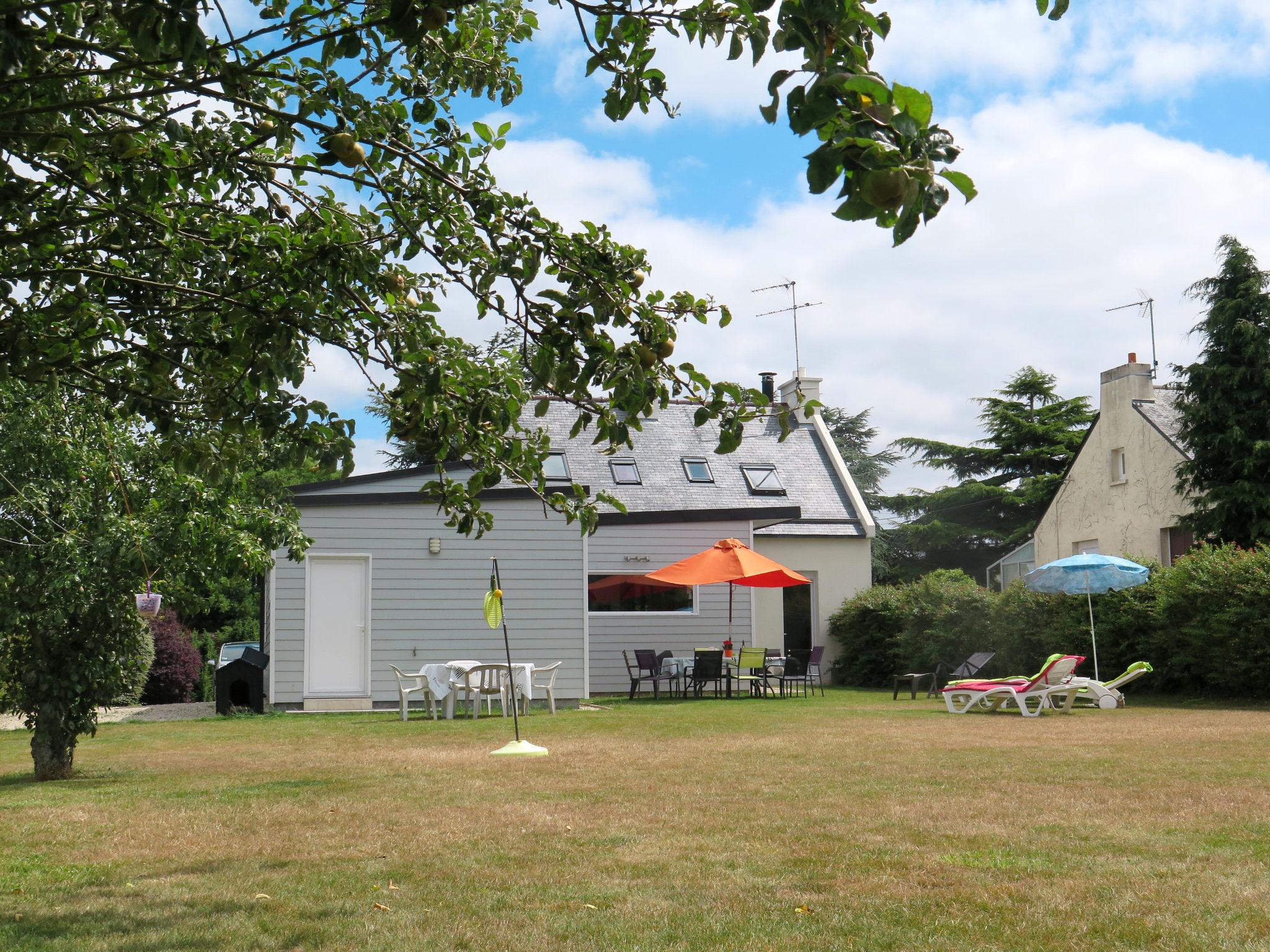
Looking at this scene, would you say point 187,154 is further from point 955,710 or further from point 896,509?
point 896,509

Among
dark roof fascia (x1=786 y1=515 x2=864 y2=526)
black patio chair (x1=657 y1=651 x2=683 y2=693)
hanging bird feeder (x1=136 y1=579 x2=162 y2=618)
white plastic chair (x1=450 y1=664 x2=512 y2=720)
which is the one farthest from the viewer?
dark roof fascia (x1=786 y1=515 x2=864 y2=526)

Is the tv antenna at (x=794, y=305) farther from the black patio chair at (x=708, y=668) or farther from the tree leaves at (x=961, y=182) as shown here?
the tree leaves at (x=961, y=182)

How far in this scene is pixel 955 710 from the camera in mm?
14672

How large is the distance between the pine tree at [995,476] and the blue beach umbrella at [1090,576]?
24258 millimetres

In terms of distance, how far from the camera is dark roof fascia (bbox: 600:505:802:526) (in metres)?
20.0

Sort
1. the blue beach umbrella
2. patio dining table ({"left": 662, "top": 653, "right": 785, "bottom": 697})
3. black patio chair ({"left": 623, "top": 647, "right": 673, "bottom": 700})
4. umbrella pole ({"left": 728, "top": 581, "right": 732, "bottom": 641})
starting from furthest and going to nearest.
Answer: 1. umbrella pole ({"left": 728, "top": 581, "right": 732, "bottom": 641})
2. black patio chair ({"left": 623, "top": 647, "right": 673, "bottom": 700})
3. patio dining table ({"left": 662, "top": 653, "right": 785, "bottom": 697})
4. the blue beach umbrella

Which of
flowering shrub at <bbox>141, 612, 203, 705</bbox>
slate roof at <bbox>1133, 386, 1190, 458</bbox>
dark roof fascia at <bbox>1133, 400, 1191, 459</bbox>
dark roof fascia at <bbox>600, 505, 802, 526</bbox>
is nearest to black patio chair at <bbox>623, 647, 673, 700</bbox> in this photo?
dark roof fascia at <bbox>600, 505, 802, 526</bbox>

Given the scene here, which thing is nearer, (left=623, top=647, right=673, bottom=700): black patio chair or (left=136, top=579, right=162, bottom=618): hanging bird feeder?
(left=136, top=579, right=162, bottom=618): hanging bird feeder

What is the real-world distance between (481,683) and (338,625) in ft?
11.3

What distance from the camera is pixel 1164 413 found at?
2595cm

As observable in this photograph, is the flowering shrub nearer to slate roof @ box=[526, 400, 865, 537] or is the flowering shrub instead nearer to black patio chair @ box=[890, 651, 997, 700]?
slate roof @ box=[526, 400, 865, 537]

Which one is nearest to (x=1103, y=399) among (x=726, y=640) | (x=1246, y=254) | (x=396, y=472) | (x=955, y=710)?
(x=1246, y=254)

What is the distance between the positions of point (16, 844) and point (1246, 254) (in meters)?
22.3

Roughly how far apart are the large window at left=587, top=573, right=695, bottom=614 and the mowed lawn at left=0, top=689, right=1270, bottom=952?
10210mm
